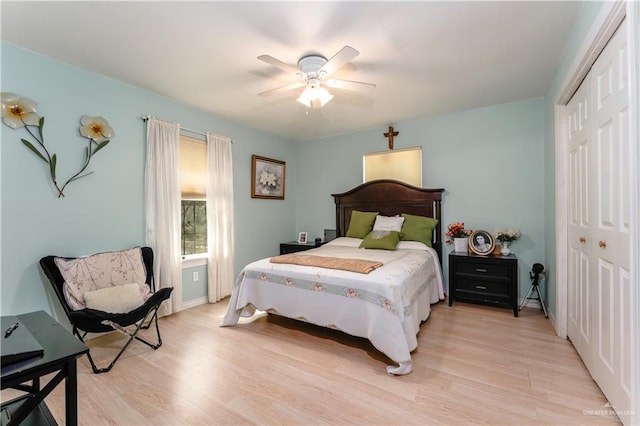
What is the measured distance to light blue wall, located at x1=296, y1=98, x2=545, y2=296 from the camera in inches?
133

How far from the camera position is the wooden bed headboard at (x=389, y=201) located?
3857 millimetres

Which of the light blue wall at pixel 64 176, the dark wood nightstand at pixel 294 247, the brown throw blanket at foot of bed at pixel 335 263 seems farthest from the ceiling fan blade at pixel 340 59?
the dark wood nightstand at pixel 294 247

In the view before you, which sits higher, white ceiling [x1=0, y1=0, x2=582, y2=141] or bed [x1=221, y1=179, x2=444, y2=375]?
white ceiling [x1=0, y1=0, x2=582, y2=141]

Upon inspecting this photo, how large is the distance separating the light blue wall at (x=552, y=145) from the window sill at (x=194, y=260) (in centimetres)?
387

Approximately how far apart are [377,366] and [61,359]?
73.5 inches

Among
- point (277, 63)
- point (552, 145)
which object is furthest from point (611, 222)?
point (277, 63)

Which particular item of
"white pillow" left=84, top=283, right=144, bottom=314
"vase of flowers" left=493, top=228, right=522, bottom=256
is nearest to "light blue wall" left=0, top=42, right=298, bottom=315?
"white pillow" left=84, top=283, right=144, bottom=314

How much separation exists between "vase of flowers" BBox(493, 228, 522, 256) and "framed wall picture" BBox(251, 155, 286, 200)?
3232mm

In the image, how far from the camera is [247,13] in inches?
74.3

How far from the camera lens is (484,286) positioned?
323cm

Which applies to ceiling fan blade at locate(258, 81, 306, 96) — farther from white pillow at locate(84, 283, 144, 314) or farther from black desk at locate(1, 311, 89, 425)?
black desk at locate(1, 311, 89, 425)

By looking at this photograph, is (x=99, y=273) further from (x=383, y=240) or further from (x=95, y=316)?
(x=383, y=240)

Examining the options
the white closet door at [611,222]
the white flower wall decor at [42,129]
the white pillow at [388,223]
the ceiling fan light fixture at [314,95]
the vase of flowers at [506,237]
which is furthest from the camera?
the white pillow at [388,223]

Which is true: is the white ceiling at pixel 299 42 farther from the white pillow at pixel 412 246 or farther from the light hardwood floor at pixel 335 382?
the light hardwood floor at pixel 335 382
